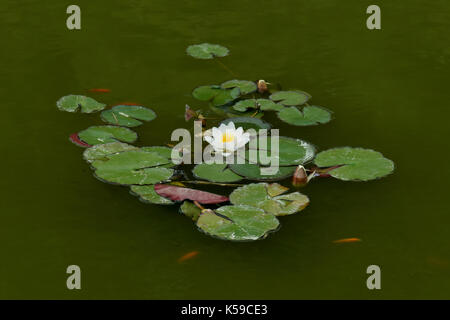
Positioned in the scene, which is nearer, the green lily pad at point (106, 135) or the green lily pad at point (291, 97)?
the green lily pad at point (106, 135)

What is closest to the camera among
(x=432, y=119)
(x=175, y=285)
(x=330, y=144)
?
(x=175, y=285)

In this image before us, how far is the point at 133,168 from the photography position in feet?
9.77

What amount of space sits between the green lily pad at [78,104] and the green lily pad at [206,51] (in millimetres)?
892

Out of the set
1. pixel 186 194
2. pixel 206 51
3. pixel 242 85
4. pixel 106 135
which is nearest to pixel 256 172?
pixel 186 194

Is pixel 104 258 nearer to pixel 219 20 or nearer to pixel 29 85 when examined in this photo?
pixel 29 85

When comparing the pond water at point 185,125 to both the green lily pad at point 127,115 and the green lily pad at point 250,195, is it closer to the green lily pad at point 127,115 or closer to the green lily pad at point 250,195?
the green lily pad at point 127,115

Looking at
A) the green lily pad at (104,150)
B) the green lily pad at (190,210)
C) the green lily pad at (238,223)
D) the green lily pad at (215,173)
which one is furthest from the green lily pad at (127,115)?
the green lily pad at (238,223)

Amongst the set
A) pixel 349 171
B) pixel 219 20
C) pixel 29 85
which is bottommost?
pixel 349 171

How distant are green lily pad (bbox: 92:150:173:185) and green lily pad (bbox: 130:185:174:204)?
3 centimetres

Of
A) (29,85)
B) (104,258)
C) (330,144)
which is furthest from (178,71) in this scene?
(104,258)

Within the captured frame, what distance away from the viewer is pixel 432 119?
3572 millimetres

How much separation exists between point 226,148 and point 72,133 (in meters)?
0.91

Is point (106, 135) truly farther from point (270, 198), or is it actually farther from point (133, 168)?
point (270, 198)

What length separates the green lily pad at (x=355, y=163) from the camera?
2965 mm
